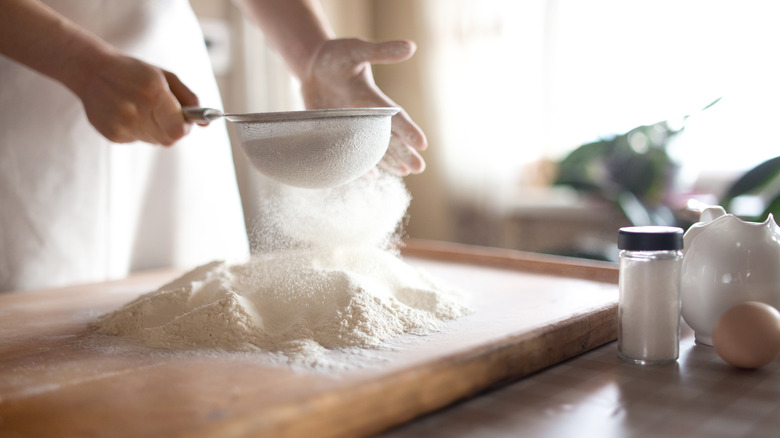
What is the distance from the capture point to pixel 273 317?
2.43ft

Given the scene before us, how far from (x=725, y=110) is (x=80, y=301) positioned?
7.24 feet

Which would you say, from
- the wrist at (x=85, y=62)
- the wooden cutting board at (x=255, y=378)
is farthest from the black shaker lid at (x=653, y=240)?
the wrist at (x=85, y=62)

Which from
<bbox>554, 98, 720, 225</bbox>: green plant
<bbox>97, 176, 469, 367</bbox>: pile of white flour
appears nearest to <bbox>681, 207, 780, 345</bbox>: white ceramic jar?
<bbox>97, 176, 469, 367</bbox>: pile of white flour

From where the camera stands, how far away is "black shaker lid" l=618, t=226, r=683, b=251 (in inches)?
24.1

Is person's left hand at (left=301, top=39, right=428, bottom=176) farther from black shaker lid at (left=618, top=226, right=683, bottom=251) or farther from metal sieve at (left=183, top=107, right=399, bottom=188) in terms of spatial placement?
black shaker lid at (left=618, top=226, right=683, bottom=251)

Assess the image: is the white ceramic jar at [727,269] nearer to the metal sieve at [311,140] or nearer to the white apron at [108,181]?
the metal sieve at [311,140]

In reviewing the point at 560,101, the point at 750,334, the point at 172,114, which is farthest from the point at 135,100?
the point at 560,101

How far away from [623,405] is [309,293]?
1.25ft

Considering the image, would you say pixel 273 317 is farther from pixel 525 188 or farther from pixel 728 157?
pixel 525 188

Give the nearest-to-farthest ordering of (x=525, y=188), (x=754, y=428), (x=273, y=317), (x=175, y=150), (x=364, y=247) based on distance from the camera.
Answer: (x=754, y=428) < (x=273, y=317) < (x=364, y=247) < (x=175, y=150) < (x=525, y=188)

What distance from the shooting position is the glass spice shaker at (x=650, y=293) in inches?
24.4

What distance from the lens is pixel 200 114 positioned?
31.1 inches

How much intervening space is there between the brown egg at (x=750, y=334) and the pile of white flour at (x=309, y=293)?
305 mm

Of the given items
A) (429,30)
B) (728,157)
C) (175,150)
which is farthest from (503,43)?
(175,150)
